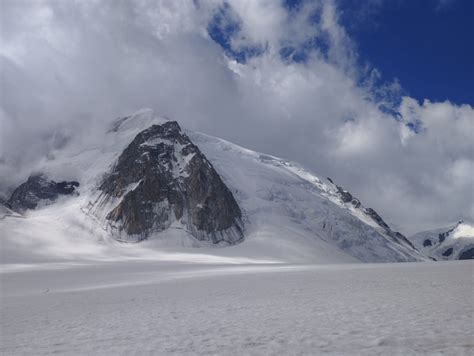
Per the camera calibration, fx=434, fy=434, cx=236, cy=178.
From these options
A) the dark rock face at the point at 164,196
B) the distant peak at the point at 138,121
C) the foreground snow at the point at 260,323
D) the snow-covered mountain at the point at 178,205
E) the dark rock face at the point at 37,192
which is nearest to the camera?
the foreground snow at the point at 260,323

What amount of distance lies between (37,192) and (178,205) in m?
56.4

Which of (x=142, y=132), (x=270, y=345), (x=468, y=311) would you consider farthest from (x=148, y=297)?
(x=142, y=132)

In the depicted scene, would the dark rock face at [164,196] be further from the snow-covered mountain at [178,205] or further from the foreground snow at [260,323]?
the foreground snow at [260,323]

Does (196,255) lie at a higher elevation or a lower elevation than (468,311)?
higher

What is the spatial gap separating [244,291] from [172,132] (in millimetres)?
144686

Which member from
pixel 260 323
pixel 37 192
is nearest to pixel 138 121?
pixel 37 192

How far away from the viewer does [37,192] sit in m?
158

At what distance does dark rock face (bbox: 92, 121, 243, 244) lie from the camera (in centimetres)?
Answer: 13450

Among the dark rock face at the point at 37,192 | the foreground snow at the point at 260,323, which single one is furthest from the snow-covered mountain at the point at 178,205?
the foreground snow at the point at 260,323

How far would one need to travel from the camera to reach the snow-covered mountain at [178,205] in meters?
130

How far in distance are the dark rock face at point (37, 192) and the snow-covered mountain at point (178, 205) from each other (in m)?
0.51

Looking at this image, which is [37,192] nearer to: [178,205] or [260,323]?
[178,205]

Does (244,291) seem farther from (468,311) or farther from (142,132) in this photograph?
(142,132)

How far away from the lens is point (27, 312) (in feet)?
59.7
